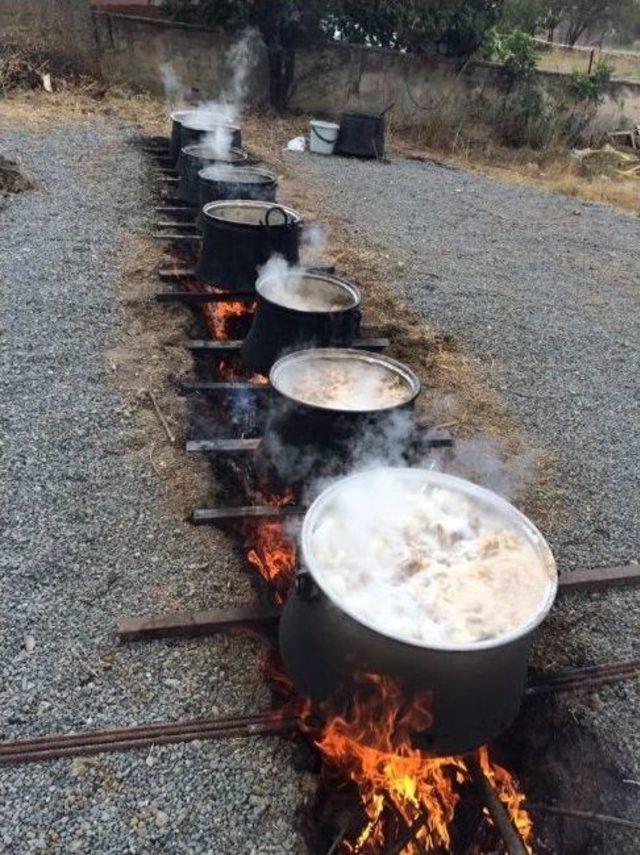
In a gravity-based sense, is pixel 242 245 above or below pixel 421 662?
above

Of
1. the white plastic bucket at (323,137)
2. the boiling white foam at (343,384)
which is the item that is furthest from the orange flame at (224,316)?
the white plastic bucket at (323,137)

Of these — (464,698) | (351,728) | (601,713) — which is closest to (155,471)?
(351,728)

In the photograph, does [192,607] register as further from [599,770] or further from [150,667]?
[599,770]

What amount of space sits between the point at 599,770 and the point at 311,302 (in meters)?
3.86

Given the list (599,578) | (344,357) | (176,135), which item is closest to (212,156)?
(176,135)

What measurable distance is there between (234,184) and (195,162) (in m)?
1.95

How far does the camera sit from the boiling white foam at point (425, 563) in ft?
9.20

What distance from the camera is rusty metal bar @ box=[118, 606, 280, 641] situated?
3633 millimetres

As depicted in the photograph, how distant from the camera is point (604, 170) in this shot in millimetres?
16453

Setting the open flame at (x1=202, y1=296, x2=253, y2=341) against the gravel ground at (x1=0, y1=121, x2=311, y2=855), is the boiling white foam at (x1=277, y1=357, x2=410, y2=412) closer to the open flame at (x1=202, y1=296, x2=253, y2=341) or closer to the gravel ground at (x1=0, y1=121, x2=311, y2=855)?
the gravel ground at (x1=0, y1=121, x2=311, y2=855)

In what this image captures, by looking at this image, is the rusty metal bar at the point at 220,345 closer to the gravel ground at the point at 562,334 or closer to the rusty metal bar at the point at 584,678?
the gravel ground at the point at 562,334

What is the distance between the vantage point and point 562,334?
7.83 m

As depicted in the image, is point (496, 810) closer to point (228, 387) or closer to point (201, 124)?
point (228, 387)

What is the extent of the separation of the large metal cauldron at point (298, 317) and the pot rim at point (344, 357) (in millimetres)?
260
